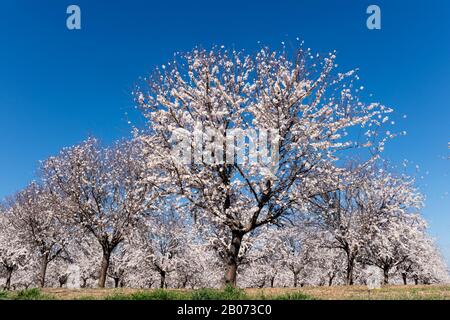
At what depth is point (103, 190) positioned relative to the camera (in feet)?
111

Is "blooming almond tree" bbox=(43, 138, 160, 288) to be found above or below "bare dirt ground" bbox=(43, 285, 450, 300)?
above

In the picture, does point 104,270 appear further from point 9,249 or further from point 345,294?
point 9,249

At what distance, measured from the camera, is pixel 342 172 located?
22.8 metres

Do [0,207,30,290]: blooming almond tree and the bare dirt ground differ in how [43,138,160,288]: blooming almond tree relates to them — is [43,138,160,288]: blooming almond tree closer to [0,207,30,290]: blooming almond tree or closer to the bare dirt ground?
the bare dirt ground

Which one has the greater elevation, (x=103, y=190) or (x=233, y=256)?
(x=103, y=190)

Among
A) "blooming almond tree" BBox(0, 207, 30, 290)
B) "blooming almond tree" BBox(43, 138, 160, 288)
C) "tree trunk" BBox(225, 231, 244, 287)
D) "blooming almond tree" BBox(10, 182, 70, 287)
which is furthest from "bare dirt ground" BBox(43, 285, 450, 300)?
"blooming almond tree" BBox(0, 207, 30, 290)

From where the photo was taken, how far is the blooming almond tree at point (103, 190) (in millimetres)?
32094

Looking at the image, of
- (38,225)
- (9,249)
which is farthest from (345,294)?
(9,249)

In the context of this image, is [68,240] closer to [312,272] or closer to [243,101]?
[243,101]

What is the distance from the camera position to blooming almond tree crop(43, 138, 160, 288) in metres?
32.1

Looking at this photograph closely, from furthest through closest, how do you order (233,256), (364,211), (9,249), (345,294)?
(9,249)
(364,211)
(233,256)
(345,294)
